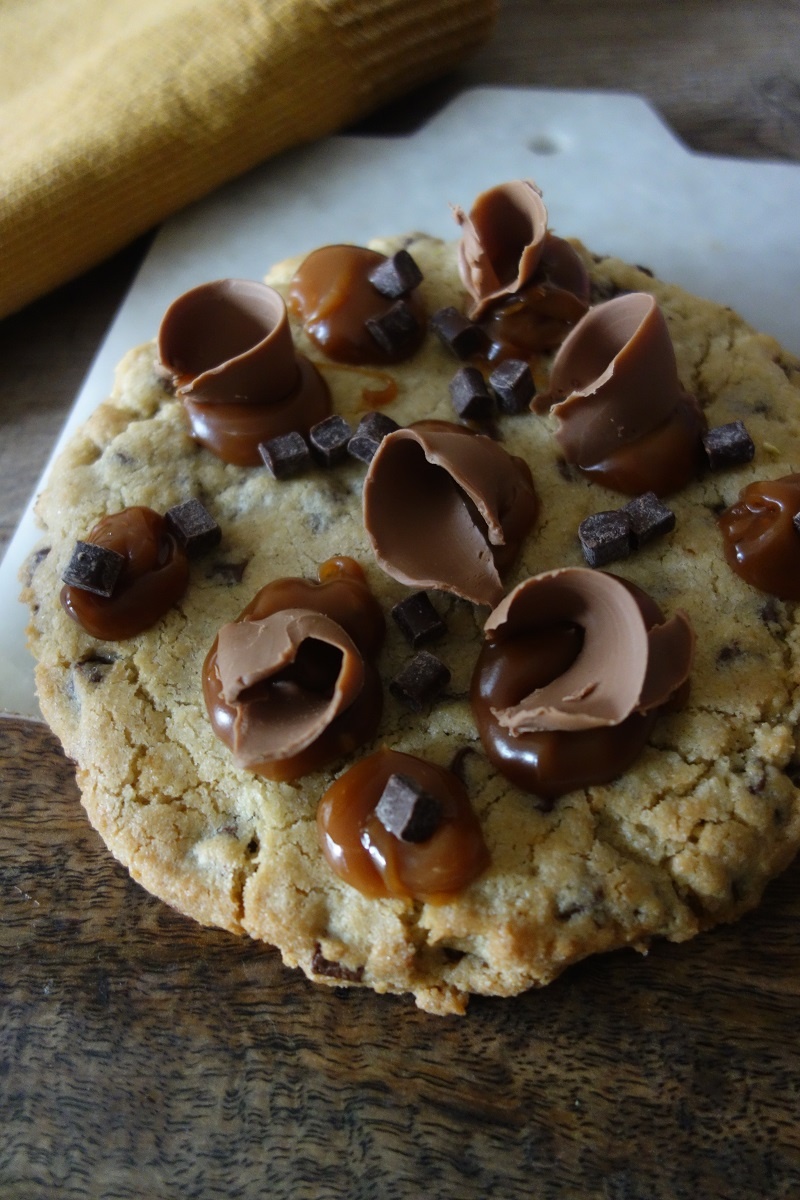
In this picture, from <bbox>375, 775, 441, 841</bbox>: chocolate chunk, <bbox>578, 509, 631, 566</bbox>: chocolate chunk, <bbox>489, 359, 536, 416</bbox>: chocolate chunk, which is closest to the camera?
<bbox>375, 775, 441, 841</bbox>: chocolate chunk

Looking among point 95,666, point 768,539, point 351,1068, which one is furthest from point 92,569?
point 768,539

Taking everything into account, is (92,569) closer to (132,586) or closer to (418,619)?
(132,586)

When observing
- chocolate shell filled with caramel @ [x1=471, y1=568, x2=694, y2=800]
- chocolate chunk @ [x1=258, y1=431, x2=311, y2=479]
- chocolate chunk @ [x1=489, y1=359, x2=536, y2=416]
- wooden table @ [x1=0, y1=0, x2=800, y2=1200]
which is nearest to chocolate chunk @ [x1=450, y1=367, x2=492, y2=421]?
chocolate chunk @ [x1=489, y1=359, x2=536, y2=416]

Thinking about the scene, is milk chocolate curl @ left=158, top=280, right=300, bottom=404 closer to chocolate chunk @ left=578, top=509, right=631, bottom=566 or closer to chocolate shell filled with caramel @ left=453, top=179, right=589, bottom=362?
chocolate shell filled with caramel @ left=453, top=179, right=589, bottom=362

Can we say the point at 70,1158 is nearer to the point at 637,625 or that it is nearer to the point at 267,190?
the point at 637,625

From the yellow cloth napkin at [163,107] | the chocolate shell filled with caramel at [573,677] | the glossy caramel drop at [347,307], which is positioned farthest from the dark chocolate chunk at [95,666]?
the yellow cloth napkin at [163,107]

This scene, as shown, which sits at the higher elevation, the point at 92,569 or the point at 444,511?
the point at 92,569

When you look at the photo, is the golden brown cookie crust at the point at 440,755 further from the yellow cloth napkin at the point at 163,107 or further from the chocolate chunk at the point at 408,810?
the yellow cloth napkin at the point at 163,107
